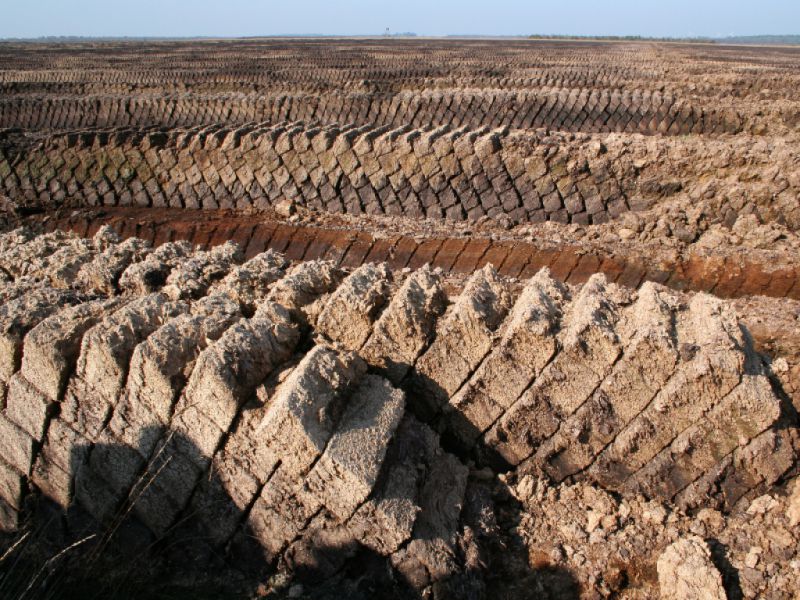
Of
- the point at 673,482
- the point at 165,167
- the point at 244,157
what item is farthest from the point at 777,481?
the point at 165,167

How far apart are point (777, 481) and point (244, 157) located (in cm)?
847

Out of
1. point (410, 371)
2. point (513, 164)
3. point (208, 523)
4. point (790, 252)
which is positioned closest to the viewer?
point (208, 523)

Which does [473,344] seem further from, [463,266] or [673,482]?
[463,266]

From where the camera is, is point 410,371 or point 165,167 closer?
point 410,371

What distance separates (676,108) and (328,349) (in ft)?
42.2

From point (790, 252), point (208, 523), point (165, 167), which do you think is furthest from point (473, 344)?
point (165, 167)

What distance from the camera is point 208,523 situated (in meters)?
3.57

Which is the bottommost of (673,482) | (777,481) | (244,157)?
(244,157)

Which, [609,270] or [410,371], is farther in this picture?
[609,270]

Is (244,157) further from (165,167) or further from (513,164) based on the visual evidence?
(513,164)

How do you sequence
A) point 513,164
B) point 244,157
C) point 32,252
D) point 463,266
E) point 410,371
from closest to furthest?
point 410,371, point 32,252, point 463,266, point 513,164, point 244,157

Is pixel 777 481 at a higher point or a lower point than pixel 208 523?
higher

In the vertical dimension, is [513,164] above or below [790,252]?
below

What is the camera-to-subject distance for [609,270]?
750 centimetres
